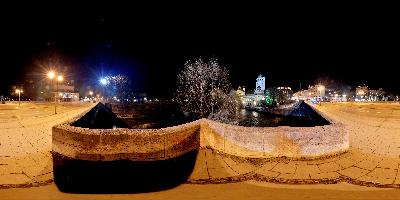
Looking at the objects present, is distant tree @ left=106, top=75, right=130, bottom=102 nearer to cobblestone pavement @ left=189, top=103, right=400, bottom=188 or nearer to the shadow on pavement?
the shadow on pavement

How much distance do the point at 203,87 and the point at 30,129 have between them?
43.6m

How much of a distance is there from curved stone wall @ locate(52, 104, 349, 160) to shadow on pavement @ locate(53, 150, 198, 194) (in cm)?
23

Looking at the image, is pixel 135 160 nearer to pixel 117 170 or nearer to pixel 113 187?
pixel 117 170

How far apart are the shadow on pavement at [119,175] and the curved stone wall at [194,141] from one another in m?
0.23

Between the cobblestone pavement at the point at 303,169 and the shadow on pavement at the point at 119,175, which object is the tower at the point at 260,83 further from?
the shadow on pavement at the point at 119,175

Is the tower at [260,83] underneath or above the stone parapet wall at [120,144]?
above

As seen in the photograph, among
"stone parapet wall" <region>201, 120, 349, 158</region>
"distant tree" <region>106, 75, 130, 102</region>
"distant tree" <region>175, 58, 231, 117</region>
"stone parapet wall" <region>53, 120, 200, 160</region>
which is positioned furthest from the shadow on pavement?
"distant tree" <region>106, 75, 130, 102</region>

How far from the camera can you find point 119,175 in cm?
802

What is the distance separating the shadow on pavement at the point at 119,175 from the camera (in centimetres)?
739

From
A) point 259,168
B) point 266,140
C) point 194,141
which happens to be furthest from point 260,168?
point 194,141

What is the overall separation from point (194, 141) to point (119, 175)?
260 centimetres

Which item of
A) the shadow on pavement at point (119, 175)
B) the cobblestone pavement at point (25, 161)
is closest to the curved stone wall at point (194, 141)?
the shadow on pavement at point (119, 175)

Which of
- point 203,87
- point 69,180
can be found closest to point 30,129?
point 69,180

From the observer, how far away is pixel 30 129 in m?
14.8
